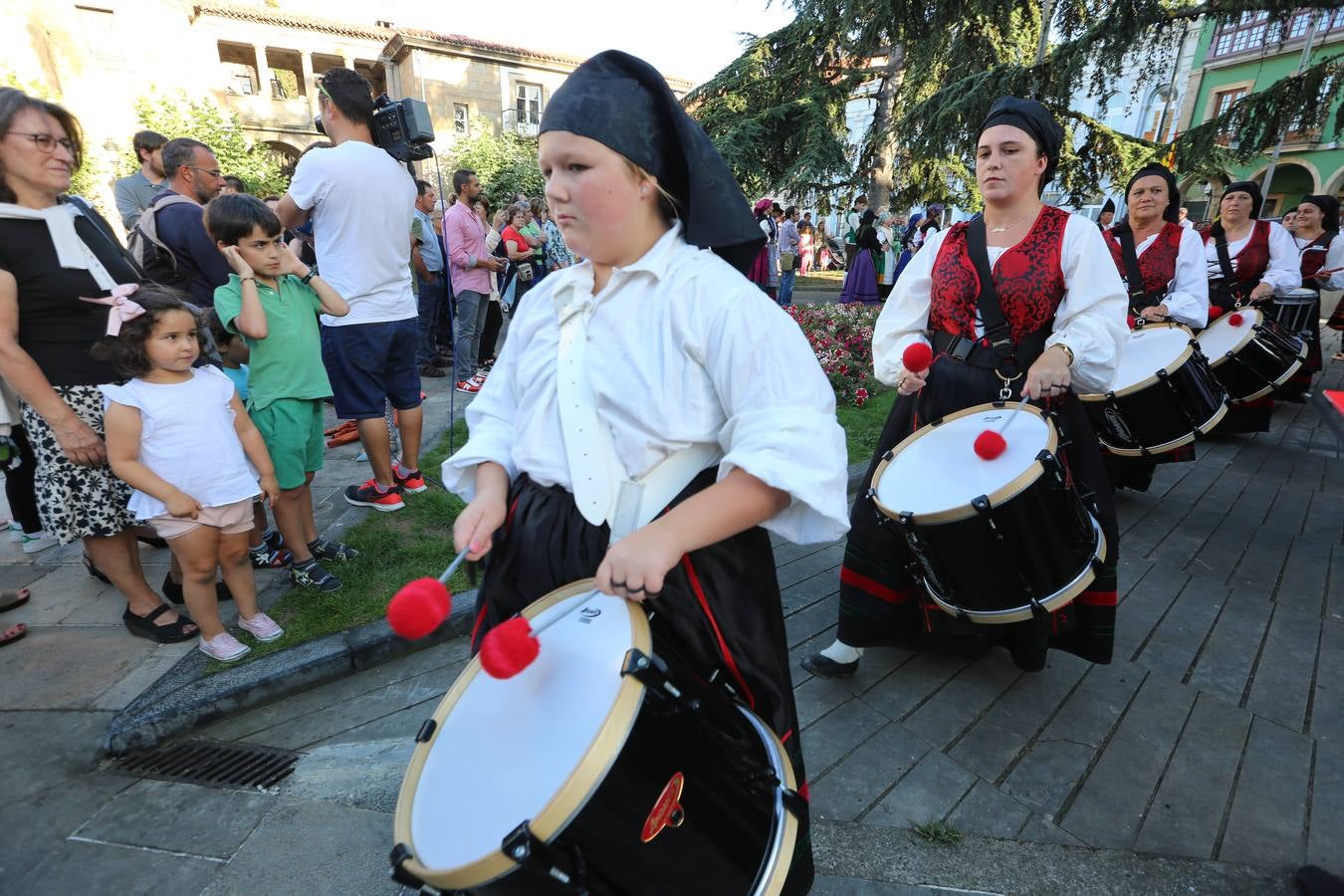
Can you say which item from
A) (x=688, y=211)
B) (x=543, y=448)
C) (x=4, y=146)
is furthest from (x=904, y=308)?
(x=4, y=146)

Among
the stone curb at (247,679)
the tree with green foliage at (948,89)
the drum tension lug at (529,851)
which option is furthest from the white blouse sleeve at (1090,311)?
the tree with green foliage at (948,89)

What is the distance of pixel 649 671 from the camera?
103 centimetres

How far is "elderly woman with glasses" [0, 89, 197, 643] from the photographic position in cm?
246

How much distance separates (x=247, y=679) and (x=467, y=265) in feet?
17.3

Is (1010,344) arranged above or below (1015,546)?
above

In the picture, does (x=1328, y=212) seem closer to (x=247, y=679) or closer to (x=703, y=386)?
(x=703, y=386)

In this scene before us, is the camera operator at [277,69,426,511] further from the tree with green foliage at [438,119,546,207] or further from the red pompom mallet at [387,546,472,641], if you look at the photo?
the tree with green foliage at [438,119,546,207]

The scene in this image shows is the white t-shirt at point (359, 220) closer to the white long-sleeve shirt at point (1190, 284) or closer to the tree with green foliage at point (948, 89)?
the white long-sleeve shirt at point (1190, 284)

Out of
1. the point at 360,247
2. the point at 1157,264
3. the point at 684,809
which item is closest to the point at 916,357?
the point at 684,809

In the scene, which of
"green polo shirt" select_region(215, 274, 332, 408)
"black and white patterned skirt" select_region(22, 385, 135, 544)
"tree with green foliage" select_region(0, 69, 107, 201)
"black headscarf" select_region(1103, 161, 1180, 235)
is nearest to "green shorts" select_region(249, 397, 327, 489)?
"green polo shirt" select_region(215, 274, 332, 408)

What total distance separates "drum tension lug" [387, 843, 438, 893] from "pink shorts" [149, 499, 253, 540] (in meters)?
2.16

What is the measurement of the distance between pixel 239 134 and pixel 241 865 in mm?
25183

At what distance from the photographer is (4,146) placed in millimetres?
2424

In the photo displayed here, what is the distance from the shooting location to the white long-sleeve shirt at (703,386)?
111cm
